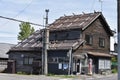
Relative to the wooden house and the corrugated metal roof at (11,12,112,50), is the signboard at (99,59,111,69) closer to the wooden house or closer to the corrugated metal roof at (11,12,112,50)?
the corrugated metal roof at (11,12,112,50)

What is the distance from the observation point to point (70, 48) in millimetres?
39031

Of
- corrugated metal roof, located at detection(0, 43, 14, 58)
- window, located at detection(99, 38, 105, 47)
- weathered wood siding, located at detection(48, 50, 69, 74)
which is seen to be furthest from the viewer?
corrugated metal roof, located at detection(0, 43, 14, 58)

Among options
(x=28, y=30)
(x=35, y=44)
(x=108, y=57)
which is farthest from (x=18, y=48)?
(x=28, y=30)

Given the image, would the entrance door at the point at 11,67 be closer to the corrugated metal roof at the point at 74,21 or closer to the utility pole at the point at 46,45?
the utility pole at the point at 46,45

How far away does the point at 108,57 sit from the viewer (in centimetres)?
4672

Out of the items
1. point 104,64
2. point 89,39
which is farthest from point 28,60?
point 104,64

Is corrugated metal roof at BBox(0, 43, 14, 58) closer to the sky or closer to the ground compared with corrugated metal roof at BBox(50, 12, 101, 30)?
closer to the ground

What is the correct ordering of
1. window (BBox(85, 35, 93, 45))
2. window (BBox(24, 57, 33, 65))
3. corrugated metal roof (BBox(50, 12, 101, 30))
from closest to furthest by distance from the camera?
corrugated metal roof (BBox(50, 12, 101, 30)) < window (BBox(85, 35, 93, 45)) < window (BBox(24, 57, 33, 65))

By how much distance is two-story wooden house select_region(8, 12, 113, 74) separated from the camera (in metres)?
40.3

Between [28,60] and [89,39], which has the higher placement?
[89,39]

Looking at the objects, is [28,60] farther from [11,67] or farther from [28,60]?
[11,67]

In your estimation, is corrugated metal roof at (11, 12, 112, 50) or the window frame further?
the window frame

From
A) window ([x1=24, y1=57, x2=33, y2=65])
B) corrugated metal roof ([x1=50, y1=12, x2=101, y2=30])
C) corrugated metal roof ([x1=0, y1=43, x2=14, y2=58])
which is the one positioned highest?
corrugated metal roof ([x1=50, y1=12, x2=101, y2=30])

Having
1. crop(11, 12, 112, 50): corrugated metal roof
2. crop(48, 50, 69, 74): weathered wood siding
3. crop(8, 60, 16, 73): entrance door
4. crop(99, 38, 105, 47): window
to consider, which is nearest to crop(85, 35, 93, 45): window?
crop(11, 12, 112, 50): corrugated metal roof
